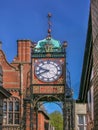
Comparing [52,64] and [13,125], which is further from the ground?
[52,64]

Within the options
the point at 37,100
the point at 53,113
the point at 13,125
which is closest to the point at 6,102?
the point at 13,125

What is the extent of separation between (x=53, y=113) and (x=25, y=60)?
193 ft

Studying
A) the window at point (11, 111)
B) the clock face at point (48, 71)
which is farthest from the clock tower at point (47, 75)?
the window at point (11, 111)

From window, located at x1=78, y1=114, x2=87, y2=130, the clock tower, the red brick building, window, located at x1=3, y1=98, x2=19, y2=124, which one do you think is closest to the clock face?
the clock tower

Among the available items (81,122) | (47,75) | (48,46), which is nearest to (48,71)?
(47,75)

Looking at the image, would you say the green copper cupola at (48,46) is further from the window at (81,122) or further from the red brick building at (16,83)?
the window at (81,122)

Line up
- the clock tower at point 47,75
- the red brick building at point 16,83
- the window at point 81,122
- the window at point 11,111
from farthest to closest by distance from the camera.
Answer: the window at point 11,111 → the red brick building at point 16,83 → the clock tower at point 47,75 → the window at point 81,122

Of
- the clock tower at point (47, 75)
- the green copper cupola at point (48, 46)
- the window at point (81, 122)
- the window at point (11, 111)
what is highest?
the green copper cupola at point (48, 46)

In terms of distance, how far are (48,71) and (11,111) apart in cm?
728

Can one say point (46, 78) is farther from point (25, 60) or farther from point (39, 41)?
point (25, 60)

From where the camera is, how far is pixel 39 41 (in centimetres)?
4134

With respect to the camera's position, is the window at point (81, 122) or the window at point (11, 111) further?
the window at point (11, 111)

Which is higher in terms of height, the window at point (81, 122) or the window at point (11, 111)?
the window at point (11, 111)

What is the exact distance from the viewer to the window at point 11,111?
4459 cm
